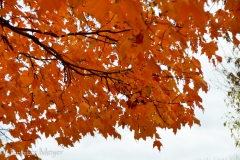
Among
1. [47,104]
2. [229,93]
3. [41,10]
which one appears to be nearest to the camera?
[41,10]

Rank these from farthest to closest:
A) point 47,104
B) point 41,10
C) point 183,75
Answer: point 47,104
point 183,75
point 41,10

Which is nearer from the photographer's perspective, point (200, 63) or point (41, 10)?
point (41, 10)

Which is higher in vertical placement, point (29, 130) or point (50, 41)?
point (50, 41)

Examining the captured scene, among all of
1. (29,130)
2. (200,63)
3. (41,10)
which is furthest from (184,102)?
(41,10)

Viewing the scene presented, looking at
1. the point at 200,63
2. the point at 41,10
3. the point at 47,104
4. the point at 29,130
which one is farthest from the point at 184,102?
the point at 41,10

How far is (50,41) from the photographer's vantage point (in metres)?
4.57

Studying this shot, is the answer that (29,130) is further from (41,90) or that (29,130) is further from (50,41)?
(50,41)

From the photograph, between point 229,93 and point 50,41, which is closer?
point 50,41

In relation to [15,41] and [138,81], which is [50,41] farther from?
[138,81]

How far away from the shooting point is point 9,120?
4.43m

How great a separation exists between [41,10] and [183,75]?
8.67ft

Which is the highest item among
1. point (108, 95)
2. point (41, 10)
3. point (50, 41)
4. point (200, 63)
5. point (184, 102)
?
point (50, 41)

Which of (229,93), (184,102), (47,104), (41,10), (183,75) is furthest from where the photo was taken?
(229,93)

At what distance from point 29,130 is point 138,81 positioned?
172 cm
